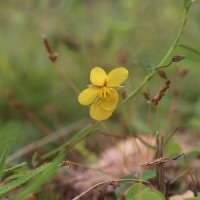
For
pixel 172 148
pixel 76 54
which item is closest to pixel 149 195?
pixel 172 148

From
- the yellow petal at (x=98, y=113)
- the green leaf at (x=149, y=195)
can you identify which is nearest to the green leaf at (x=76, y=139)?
the yellow petal at (x=98, y=113)

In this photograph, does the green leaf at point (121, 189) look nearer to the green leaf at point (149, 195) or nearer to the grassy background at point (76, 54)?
the green leaf at point (149, 195)

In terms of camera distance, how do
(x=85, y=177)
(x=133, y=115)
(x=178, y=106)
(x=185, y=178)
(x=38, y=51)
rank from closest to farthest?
(x=185, y=178) < (x=85, y=177) < (x=133, y=115) < (x=178, y=106) < (x=38, y=51)

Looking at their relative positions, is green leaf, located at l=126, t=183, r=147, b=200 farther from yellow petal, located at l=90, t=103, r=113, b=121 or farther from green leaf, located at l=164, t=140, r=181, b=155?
green leaf, located at l=164, t=140, r=181, b=155

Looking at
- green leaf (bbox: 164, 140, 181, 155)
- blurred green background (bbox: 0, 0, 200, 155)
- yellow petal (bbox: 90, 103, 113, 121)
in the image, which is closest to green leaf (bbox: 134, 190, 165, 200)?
yellow petal (bbox: 90, 103, 113, 121)

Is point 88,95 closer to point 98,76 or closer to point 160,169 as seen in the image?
point 98,76

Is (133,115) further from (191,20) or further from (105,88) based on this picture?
(105,88)

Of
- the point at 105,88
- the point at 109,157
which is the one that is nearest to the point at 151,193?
the point at 105,88
